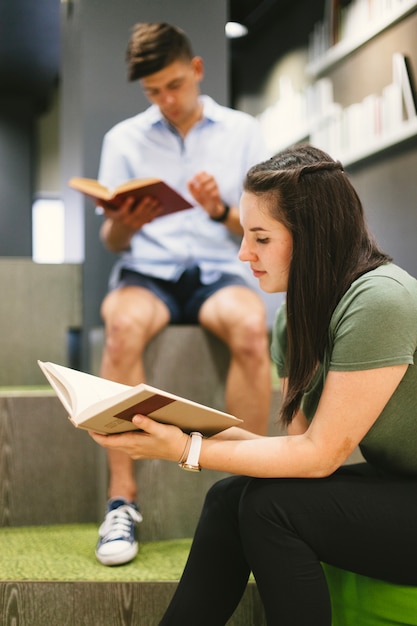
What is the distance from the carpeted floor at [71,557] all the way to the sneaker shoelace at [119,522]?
61 mm

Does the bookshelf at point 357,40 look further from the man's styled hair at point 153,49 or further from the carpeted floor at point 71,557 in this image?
the carpeted floor at point 71,557

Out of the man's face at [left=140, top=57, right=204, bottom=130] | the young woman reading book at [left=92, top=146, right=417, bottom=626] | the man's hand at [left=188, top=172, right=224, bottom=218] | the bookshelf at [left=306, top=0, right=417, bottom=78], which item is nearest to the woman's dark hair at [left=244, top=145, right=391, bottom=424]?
the young woman reading book at [left=92, top=146, right=417, bottom=626]

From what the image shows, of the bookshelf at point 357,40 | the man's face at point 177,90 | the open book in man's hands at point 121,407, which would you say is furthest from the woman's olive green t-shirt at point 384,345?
the bookshelf at point 357,40

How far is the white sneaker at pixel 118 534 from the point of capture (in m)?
1.59

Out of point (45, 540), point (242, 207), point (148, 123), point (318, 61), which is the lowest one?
point (45, 540)

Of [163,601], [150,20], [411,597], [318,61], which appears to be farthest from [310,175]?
[318,61]

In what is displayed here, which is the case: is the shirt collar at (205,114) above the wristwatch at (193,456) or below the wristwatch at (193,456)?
above

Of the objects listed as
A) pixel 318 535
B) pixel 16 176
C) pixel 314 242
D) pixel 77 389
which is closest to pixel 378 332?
pixel 314 242

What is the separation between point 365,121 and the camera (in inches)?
140

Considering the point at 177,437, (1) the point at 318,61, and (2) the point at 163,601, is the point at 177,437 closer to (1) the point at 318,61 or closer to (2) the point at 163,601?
(2) the point at 163,601

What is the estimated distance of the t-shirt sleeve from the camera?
106 cm

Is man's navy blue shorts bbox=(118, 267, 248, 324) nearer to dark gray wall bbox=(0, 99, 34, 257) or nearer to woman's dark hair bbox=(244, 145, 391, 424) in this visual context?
woman's dark hair bbox=(244, 145, 391, 424)

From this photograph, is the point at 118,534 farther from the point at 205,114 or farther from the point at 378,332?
the point at 205,114

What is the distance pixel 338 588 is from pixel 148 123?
1.42m
